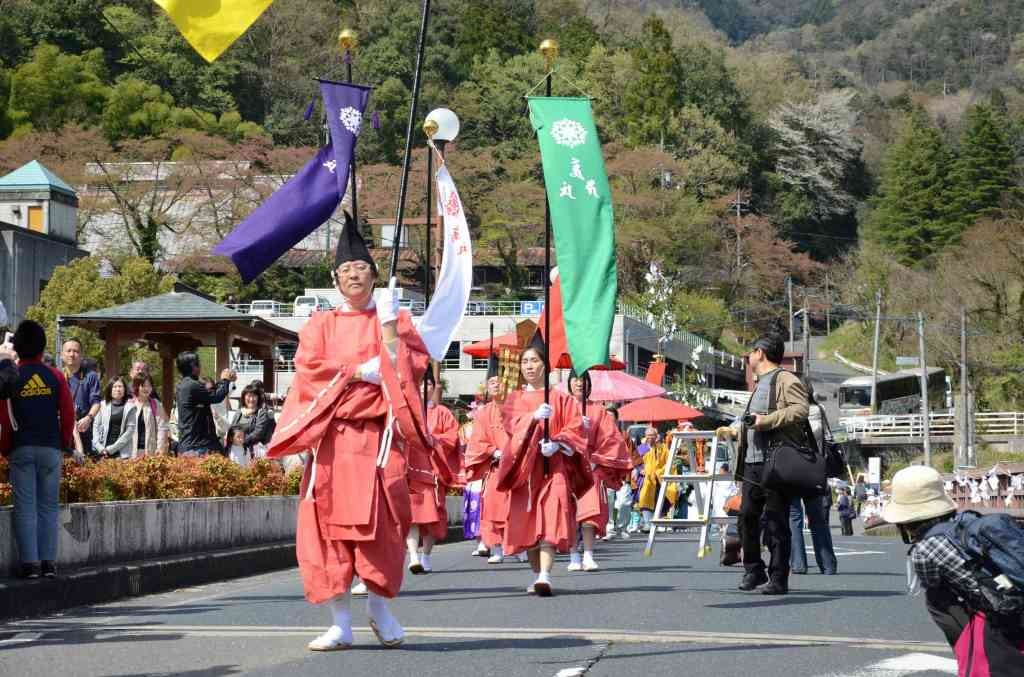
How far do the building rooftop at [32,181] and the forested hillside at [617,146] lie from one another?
2.88 meters

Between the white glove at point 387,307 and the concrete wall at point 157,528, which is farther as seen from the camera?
the concrete wall at point 157,528

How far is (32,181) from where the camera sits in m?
50.6

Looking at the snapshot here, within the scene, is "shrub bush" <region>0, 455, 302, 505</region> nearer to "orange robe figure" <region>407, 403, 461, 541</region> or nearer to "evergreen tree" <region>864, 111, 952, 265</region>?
"orange robe figure" <region>407, 403, 461, 541</region>

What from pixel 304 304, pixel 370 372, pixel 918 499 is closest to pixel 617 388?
pixel 370 372

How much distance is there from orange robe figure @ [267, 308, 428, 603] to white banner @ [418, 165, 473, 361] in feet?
11.9

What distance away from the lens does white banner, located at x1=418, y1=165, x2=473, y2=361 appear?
13.6m

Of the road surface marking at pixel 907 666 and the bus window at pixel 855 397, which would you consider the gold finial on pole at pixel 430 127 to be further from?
the bus window at pixel 855 397

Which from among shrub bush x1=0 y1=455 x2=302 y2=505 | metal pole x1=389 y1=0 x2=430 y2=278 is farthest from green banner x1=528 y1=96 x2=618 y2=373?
shrub bush x1=0 y1=455 x2=302 y2=505

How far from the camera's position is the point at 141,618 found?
31.9 feet

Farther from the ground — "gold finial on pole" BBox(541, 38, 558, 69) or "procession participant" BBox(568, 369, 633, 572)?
"gold finial on pole" BBox(541, 38, 558, 69)

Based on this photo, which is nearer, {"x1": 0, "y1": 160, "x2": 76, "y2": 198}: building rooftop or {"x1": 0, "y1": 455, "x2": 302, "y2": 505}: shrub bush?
{"x1": 0, "y1": 455, "x2": 302, "y2": 505}: shrub bush

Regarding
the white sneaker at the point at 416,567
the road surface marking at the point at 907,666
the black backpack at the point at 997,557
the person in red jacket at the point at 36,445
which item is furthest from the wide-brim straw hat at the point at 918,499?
the white sneaker at the point at 416,567

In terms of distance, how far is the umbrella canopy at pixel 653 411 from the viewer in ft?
85.0

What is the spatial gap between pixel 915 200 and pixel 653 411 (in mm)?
58787
